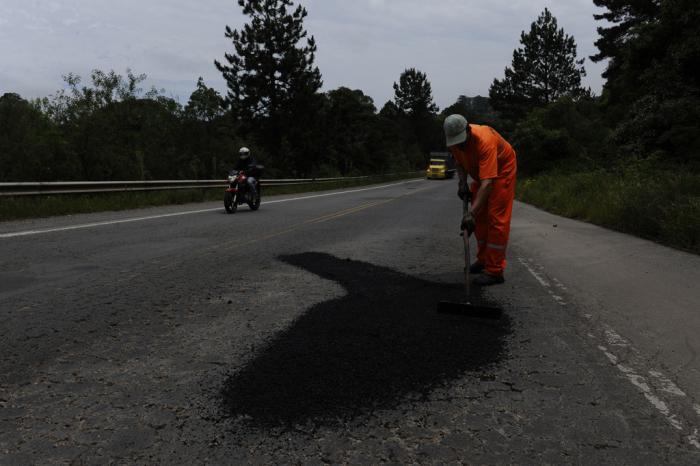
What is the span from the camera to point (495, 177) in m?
5.12

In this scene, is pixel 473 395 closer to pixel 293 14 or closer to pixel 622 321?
pixel 622 321

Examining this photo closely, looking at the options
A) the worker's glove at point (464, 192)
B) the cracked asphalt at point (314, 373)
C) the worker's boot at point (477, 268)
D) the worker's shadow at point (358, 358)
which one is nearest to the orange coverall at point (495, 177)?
the worker's glove at point (464, 192)

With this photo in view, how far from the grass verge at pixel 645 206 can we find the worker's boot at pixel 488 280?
415 centimetres

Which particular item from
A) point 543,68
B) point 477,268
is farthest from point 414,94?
point 477,268

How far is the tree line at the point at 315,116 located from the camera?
1722 cm

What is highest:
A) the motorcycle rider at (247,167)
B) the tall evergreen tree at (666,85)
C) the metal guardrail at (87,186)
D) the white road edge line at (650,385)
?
the tall evergreen tree at (666,85)

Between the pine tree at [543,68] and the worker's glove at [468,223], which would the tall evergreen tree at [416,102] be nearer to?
the pine tree at [543,68]

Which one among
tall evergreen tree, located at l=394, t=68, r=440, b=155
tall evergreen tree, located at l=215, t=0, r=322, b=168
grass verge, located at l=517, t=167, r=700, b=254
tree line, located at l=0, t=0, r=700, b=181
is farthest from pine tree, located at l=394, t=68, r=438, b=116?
grass verge, located at l=517, t=167, r=700, b=254

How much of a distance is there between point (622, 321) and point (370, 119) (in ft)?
211

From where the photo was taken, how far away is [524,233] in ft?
33.7

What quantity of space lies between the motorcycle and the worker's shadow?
891cm

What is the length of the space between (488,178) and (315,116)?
1516 inches

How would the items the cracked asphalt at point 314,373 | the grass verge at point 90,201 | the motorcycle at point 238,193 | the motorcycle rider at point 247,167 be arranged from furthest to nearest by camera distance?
the motorcycle rider at point 247,167 < the motorcycle at point 238,193 < the grass verge at point 90,201 < the cracked asphalt at point 314,373

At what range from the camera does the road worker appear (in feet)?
16.8
